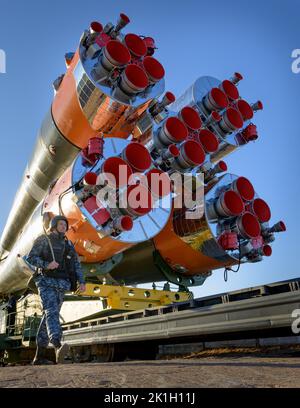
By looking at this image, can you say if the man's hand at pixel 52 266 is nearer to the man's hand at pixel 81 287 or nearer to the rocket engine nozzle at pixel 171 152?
the man's hand at pixel 81 287

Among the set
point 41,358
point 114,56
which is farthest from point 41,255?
point 114,56

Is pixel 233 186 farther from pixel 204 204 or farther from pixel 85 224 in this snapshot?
pixel 85 224

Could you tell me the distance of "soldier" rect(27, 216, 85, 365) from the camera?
3959 millimetres

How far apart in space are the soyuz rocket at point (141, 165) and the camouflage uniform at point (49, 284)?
1.33 metres

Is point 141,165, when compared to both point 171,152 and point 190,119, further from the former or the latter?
point 190,119

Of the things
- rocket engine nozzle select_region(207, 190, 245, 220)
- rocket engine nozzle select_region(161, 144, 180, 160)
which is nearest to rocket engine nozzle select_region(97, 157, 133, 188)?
rocket engine nozzle select_region(161, 144, 180, 160)

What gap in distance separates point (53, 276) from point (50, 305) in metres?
0.30

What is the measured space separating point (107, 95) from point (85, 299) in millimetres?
4203

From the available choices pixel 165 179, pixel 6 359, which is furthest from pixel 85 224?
pixel 6 359

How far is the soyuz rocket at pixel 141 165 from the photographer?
5.54 m

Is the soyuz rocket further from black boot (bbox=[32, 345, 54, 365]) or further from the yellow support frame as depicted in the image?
black boot (bbox=[32, 345, 54, 365])

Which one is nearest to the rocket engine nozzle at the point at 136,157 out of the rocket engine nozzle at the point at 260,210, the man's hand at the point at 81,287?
the man's hand at the point at 81,287

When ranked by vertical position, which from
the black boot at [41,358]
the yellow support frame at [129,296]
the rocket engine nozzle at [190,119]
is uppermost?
the rocket engine nozzle at [190,119]

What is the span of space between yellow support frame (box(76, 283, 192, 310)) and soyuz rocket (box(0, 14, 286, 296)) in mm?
330
